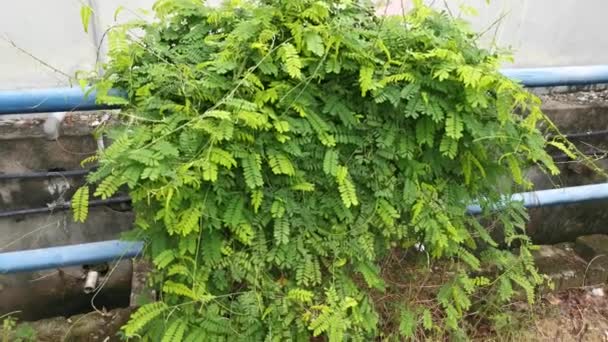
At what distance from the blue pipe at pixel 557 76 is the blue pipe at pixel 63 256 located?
1.69m

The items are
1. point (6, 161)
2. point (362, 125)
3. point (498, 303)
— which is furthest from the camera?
point (6, 161)

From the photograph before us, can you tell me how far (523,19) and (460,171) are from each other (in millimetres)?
2154

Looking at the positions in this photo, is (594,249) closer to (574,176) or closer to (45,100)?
(574,176)

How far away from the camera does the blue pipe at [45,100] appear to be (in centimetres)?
163

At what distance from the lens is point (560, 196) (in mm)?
2348

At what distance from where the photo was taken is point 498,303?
2.41 meters

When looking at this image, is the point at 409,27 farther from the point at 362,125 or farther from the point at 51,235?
the point at 51,235

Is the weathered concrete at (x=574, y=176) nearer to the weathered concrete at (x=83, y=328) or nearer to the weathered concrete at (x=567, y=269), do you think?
the weathered concrete at (x=567, y=269)

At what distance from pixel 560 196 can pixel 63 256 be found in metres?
2.24

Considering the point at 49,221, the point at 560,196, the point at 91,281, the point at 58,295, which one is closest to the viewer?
the point at 560,196

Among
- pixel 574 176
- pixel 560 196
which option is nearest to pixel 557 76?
pixel 560 196

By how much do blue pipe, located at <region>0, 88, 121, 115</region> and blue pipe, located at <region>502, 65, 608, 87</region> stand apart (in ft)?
5.23

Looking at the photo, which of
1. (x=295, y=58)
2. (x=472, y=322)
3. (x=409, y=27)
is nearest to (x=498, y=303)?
(x=472, y=322)

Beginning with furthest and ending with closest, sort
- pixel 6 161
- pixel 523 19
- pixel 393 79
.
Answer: pixel 523 19, pixel 6 161, pixel 393 79
